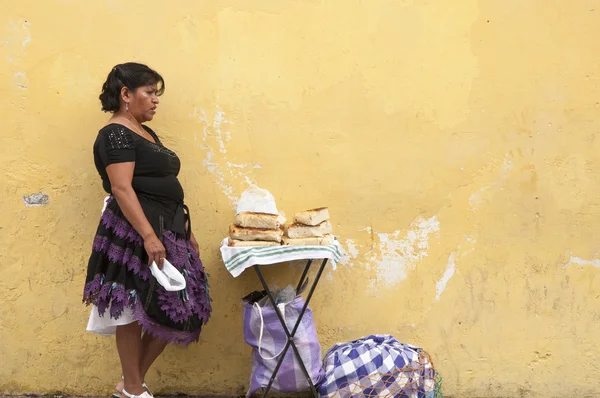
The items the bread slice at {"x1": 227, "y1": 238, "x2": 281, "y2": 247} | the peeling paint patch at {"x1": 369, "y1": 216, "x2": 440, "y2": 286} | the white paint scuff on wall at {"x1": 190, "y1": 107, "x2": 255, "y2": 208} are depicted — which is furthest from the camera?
the peeling paint patch at {"x1": 369, "y1": 216, "x2": 440, "y2": 286}

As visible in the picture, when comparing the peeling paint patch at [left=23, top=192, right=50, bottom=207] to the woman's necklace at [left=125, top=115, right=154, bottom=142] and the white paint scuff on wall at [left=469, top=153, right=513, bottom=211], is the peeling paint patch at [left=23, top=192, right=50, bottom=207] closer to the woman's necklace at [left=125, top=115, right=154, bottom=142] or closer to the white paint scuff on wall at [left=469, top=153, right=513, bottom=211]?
the woman's necklace at [left=125, top=115, right=154, bottom=142]

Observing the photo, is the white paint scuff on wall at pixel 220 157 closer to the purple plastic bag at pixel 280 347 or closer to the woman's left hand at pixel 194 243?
the woman's left hand at pixel 194 243

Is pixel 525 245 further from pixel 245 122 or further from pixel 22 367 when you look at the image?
pixel 22 367

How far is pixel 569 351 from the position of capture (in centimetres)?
435

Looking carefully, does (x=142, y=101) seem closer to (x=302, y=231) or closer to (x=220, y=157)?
(x=220, y=157)

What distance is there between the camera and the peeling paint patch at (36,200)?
4.04m

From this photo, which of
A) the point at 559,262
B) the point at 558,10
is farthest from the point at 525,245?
the point at 558,10

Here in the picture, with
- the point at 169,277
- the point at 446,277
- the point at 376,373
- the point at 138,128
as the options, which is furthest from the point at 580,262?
the point at 138,128

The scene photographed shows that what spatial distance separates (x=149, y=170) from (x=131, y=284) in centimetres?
64

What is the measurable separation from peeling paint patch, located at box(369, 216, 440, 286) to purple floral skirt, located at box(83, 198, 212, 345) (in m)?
1.35

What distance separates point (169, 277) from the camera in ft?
11.5

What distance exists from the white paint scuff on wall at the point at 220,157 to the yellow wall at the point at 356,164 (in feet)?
0.04

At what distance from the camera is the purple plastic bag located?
3.81m

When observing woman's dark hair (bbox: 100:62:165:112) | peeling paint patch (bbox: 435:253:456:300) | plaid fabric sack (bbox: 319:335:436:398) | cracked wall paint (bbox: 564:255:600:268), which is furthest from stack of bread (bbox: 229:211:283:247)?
cracked wall paint (bbox: 564:255:600:268)
